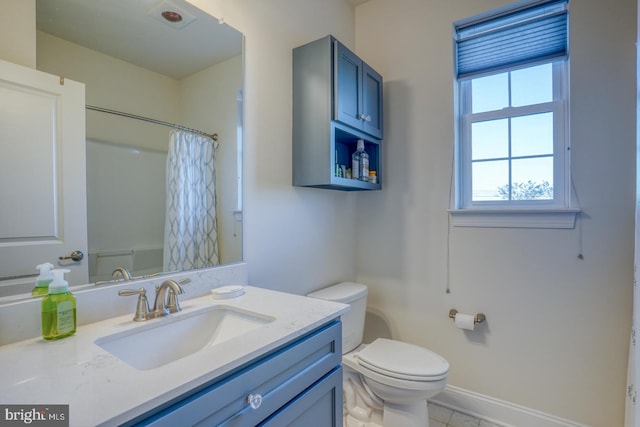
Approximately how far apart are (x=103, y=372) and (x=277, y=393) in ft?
1.30

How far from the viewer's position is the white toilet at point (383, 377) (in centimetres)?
141

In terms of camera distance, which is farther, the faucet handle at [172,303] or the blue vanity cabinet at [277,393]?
the faucet handle at [172,303]

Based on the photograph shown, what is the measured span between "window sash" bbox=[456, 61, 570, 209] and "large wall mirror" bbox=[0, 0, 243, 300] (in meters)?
1.34

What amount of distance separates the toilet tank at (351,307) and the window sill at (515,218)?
71 centimetres

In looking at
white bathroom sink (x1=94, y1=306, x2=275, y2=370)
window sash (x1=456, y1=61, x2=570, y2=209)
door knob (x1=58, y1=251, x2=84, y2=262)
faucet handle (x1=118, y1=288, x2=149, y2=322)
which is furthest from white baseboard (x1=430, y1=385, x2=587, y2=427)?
door knob (x1=58, y1=251, x2=84, y2=262)

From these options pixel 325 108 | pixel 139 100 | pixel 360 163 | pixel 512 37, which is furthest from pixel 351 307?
pixel 512 37

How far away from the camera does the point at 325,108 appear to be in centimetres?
154

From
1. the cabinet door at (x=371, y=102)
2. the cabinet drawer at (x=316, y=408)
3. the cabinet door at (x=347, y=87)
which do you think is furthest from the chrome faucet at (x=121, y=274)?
the cabinet door at (x=371, y=102)

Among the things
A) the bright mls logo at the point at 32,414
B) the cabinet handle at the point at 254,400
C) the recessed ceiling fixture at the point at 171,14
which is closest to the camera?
the bright mls logo at the point at 32,414

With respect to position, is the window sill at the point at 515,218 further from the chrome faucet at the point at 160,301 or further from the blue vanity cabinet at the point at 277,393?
the chrome faucet at the point at 160,301

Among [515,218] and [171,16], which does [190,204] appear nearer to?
[171,16]

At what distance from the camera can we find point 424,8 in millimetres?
1932

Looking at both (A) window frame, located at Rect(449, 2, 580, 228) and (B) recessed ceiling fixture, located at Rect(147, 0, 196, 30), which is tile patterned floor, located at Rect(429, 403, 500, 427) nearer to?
(A) window frame, located at Rect(449, 2, 580, 228)

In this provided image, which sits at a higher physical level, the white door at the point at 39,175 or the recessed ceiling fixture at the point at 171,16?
the recessed ceiling fixture at the point at 171,16
